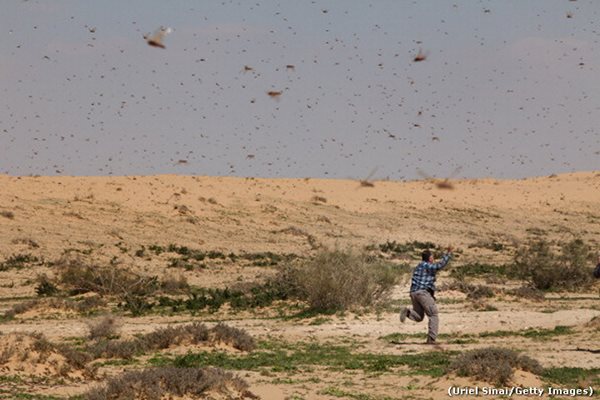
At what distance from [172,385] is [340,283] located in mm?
12003

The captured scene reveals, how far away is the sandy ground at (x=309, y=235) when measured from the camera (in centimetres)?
1916

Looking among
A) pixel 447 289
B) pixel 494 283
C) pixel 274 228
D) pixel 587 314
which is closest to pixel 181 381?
pixel 587 314

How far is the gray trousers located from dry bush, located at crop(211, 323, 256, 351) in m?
3.06

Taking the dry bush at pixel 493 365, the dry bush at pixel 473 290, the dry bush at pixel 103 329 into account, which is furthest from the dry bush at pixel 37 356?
the dry bush at pixel 473 290

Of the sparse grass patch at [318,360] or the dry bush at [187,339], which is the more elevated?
the dry bush at [187,339]

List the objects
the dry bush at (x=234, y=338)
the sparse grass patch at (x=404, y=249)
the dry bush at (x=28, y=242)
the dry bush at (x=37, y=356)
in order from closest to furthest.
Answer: the dry bush at (x=37, y=356)
the dry bush at (x=234, y=338)
the dry bush at (x=28, y=242)
the sparse grass patch at (x=404, y=249)

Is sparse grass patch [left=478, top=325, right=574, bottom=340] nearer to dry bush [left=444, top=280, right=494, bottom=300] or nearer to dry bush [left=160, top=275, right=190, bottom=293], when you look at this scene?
dry bush [left=444, top=280, right=494, bottom=300]

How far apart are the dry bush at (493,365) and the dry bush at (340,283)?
9.67 m

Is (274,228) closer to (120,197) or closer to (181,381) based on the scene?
(120,197)

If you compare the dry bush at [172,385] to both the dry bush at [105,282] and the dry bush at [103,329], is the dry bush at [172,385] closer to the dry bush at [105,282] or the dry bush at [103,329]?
the dry bush at [103,329]

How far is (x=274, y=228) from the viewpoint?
59656mm

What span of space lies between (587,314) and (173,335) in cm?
1022

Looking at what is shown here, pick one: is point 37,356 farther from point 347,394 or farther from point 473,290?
point 473,290

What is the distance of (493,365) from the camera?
15.0 metres
